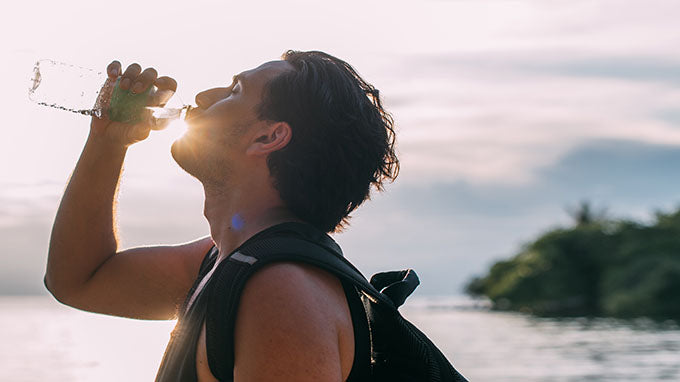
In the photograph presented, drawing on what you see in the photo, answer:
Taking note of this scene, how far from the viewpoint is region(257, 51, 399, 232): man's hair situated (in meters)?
2.41

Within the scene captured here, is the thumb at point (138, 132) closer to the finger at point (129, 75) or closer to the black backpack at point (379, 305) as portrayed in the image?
the finger at point (129, 75)

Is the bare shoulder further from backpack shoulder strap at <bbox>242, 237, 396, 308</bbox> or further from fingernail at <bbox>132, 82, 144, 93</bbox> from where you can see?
fingernail at <bbox>132, 82, 144, 93</bbox>

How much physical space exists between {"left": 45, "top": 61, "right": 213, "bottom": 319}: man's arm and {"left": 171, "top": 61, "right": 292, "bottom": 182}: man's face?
0.27 meters

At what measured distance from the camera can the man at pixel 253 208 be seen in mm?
1896

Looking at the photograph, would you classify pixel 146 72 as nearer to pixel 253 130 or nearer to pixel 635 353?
pixel 253 130

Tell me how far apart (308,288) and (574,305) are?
66.8 meters

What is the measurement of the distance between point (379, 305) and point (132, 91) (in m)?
1.10

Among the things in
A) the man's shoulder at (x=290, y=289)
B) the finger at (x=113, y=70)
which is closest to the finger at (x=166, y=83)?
the finger at (x=113, y=70)

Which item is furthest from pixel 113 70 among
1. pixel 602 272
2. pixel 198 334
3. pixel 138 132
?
pixel 602 272

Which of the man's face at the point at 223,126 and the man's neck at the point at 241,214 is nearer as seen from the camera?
the man's neck at the point at 241,214

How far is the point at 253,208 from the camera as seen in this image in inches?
95.1

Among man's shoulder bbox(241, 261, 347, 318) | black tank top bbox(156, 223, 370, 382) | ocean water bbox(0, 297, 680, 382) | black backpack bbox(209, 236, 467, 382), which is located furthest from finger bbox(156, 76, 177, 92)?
ocean water bbox(0, 297, 680, 382)

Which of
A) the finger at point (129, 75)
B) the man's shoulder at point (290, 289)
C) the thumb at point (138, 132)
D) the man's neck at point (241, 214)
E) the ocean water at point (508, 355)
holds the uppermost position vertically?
the finger at point (129, 75)

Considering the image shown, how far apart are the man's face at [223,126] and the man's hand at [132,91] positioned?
0.40ft
